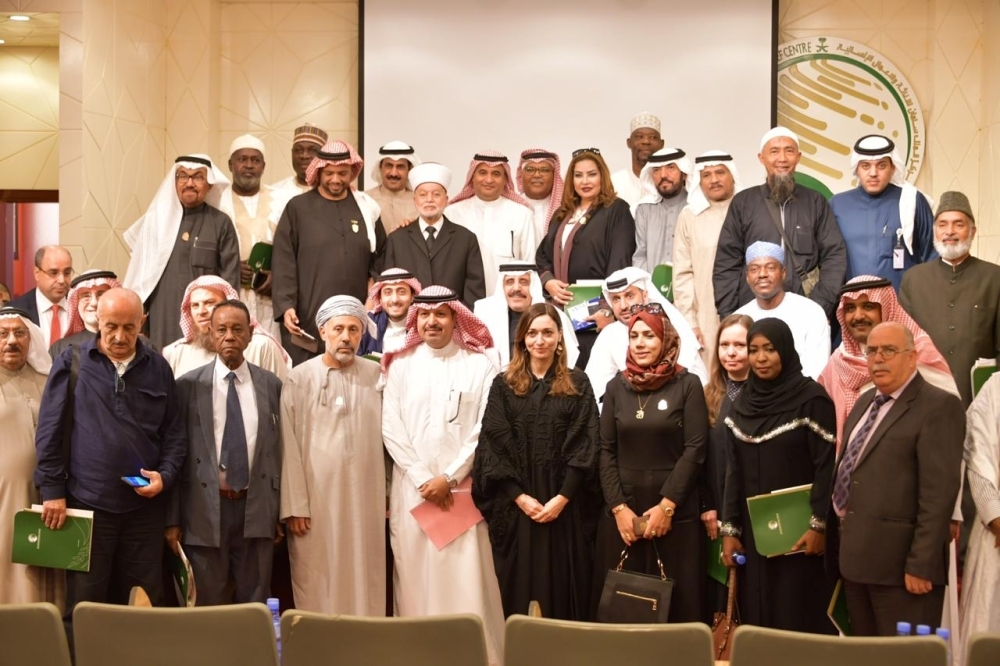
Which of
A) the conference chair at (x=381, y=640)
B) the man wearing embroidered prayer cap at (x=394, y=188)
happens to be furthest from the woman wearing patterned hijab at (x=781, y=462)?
the man wearing embroidered prayer cap at (x=394, y=188)

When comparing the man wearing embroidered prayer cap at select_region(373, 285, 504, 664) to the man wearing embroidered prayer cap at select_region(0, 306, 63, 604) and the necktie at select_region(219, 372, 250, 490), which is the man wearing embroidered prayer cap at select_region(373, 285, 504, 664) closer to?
the necktie at select_region(219, 372, 250, 490)

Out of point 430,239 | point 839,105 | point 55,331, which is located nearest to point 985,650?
point 430,239

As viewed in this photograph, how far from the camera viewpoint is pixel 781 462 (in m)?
4.03

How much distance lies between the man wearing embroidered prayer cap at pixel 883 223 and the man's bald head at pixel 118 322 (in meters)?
3.50

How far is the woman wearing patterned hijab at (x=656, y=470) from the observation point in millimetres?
4160

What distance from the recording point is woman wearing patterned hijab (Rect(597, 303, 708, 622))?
416 cm

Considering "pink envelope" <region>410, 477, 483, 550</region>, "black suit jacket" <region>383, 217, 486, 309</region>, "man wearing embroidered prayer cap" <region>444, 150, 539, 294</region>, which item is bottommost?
"pink envelope" <region>410, 477, 483, 550</region>

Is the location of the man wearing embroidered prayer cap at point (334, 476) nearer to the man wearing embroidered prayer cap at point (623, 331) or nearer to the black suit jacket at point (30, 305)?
the man wearing embroidered prayer cap at point (623, 331)

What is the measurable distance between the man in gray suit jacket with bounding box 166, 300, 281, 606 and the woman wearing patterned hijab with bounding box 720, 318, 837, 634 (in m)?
1.81

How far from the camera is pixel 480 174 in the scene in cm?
632

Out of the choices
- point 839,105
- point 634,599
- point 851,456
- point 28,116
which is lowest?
point 634,599

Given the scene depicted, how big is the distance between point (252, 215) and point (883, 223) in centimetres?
358

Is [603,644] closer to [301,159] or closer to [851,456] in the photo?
[851,456]

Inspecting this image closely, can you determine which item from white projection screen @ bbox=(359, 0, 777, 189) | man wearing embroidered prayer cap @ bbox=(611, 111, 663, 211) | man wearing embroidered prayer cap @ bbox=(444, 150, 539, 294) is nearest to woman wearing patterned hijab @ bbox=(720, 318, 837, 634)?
man wearing embroidered prayer cap @ bbox=(444, 150, 539, 294)
